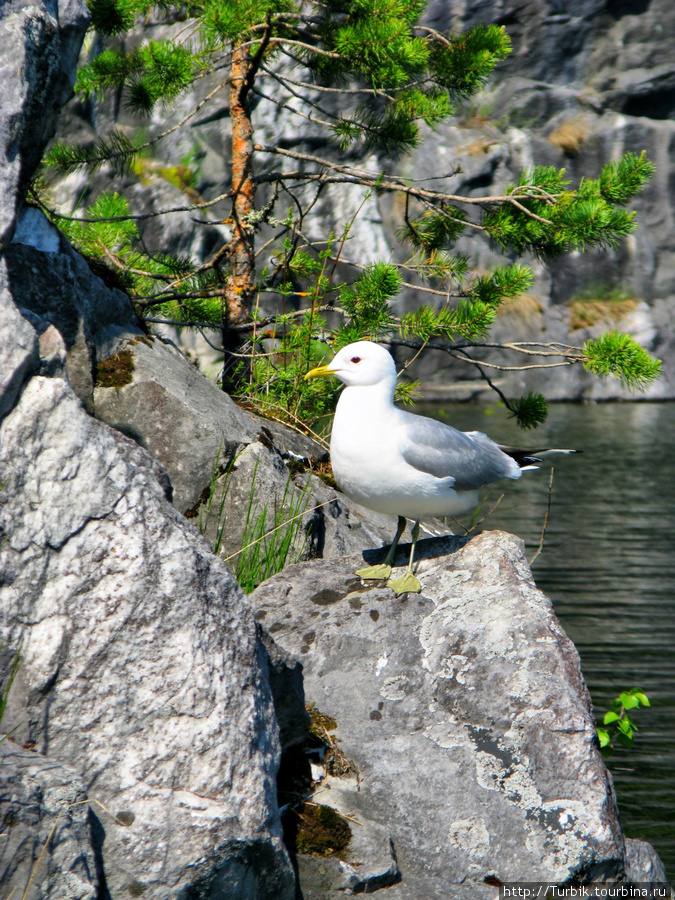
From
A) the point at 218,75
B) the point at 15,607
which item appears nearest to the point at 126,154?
the point at 15,607

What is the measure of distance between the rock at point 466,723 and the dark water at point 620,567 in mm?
1636

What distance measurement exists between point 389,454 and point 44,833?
6.17 feet

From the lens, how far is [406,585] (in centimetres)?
345

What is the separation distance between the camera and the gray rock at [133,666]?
219 cm

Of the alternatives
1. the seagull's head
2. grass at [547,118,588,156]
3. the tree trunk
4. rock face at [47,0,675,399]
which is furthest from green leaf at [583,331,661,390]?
grass at [547,118,588,156]

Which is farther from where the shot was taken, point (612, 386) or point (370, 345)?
point (612, 386)

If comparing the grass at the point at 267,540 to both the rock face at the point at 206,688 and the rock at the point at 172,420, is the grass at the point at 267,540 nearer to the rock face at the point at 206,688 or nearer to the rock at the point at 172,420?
the rock at the point at 172,420

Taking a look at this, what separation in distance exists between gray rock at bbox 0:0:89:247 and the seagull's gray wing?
1709 millimetres

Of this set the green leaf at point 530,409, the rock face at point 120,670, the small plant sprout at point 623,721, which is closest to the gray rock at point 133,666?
the rock face at point 120,670

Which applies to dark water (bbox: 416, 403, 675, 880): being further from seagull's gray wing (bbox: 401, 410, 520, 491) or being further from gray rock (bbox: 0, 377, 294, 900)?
gray rock (bbox: 0, 377, 294, 900)

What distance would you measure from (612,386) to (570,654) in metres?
21.9

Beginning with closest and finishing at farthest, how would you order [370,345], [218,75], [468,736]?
[468,736] → [370,345] → [218,75]

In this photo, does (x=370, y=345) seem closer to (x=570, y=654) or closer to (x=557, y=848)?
(x=570, y=654)

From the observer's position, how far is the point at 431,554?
3.74 m
